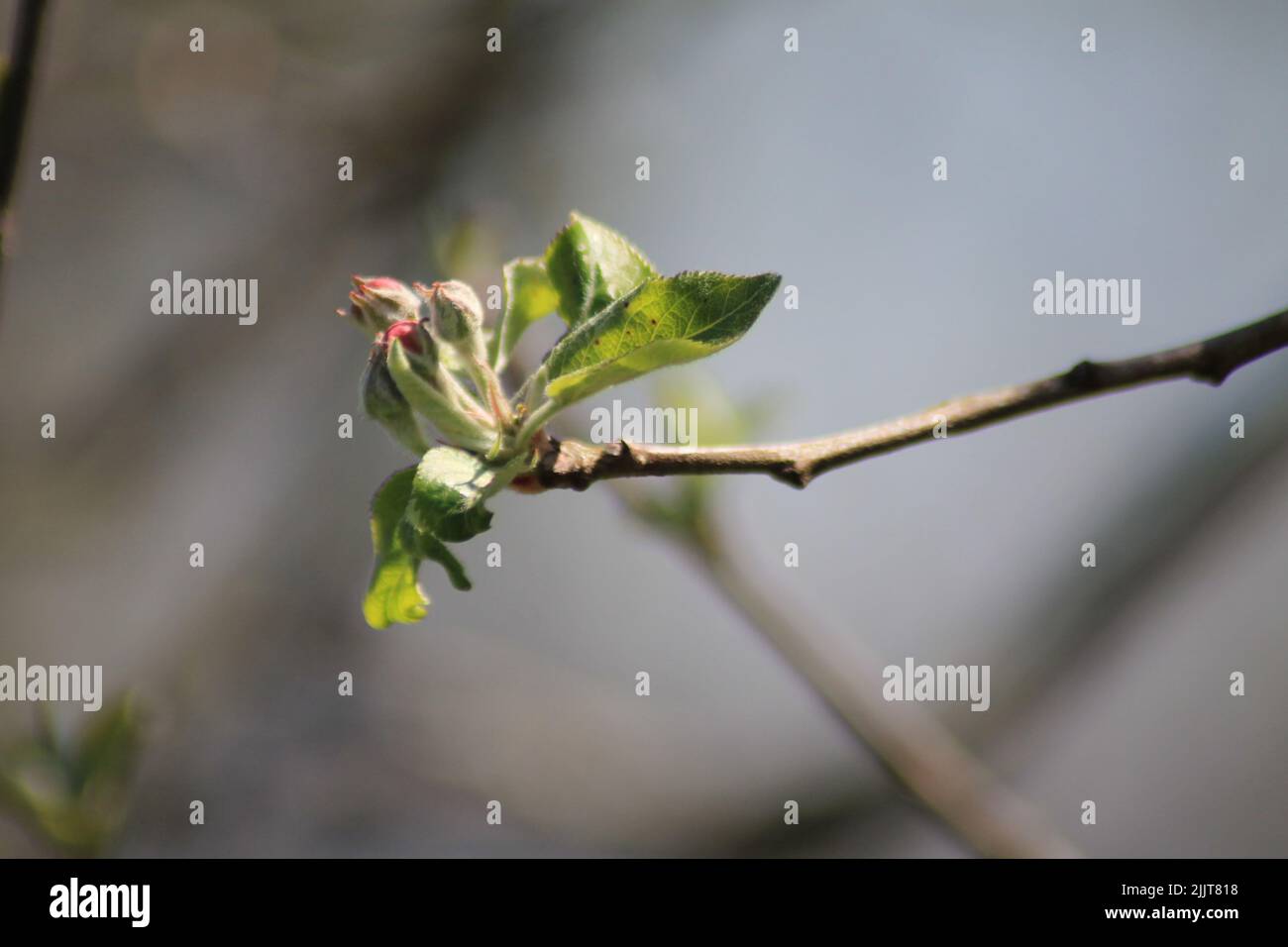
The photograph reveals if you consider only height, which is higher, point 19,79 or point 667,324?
point 19,79

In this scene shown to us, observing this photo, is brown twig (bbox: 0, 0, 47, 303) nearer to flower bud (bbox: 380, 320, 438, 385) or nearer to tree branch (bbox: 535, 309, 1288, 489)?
flower bud (bbox: 380, 320, 438, 385)

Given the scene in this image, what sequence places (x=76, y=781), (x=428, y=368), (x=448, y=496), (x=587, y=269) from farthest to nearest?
(x=76, y=781)
(x=587, y=269)
(x=428, y=368)
(x=448, y=496)

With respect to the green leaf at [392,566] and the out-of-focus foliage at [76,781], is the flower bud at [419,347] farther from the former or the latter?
the out-of-focus foliage at [76,781]

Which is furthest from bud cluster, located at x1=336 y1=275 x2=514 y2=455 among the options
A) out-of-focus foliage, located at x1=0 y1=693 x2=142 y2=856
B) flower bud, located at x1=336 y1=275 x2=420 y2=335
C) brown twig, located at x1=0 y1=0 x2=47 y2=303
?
out-of-focus foliage, located at x1=0 y1=693 x2=142 y2=856

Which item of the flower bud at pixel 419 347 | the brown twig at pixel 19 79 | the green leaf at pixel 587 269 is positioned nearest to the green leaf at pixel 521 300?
the green leaf at pixel 587 269

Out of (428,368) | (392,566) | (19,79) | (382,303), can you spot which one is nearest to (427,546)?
(392,566)

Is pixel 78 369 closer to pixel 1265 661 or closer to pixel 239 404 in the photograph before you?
pixel 239 404

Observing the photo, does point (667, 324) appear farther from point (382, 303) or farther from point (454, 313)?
point (382, 303)
